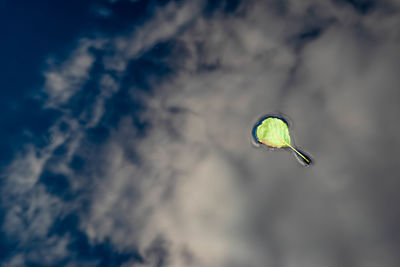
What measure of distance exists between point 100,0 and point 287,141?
59.8 ft

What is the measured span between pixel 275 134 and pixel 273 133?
19cm

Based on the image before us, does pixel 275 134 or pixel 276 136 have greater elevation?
pixel 275 134

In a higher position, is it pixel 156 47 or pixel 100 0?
pixel 100 0

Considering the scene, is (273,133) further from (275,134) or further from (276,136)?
(276,136)

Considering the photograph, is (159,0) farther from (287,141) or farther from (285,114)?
(287,141)

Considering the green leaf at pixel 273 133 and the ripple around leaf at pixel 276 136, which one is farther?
the ripple around leaf at pixel 276 136

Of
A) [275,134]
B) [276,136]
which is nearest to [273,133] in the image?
[275,134]

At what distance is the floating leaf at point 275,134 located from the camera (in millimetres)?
12394

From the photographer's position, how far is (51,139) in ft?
48.2

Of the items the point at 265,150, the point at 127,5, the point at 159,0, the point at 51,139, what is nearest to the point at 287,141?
the point at 265,150

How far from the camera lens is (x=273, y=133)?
12.8 metres

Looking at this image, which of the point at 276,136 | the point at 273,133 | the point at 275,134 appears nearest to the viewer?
the point at 276,136

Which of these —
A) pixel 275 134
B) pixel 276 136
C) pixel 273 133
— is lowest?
pixel 276 136

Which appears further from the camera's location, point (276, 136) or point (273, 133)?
point (273, 133)
